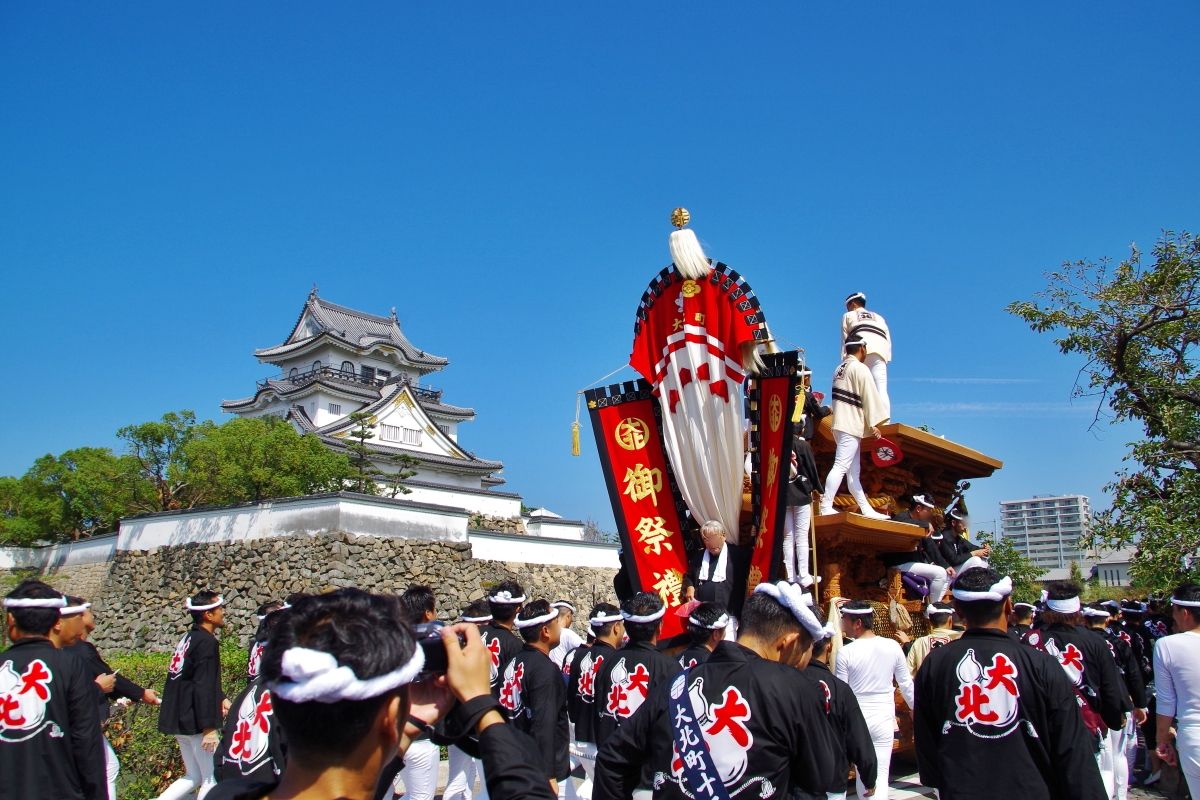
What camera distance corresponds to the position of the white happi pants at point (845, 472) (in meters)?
8.49

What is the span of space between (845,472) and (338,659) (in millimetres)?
7492

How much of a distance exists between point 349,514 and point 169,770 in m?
14.0

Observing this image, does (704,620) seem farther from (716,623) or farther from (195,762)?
(195,762)

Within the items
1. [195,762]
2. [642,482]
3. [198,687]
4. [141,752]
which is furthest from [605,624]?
[141,752]

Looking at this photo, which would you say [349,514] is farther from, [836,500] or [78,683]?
[78,683]

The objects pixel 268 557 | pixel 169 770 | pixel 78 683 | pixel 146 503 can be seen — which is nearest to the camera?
pixel 78 683

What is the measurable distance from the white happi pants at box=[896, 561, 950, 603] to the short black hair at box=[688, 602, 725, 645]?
187 inches

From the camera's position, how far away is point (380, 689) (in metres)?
1.70

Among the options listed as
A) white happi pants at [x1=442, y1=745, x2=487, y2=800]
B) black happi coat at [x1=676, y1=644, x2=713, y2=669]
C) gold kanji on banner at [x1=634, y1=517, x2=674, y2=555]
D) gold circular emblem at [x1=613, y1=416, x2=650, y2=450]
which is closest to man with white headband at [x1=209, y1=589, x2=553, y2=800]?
black happi coat at [x1=676, y1=644, x2=713, y2=669]

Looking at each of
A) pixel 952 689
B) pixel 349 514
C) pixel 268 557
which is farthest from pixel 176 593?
pixel 952 689

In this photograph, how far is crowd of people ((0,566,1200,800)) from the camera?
5.74 feet

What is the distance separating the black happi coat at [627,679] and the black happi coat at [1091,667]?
8.29ft

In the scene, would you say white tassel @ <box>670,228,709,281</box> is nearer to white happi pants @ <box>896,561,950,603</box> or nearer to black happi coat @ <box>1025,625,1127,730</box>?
white happi pants @ <box>896,561,950,603</box>

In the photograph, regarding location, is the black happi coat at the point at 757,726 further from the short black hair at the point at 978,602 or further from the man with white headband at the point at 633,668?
the man with white headband at the point at 633,668
